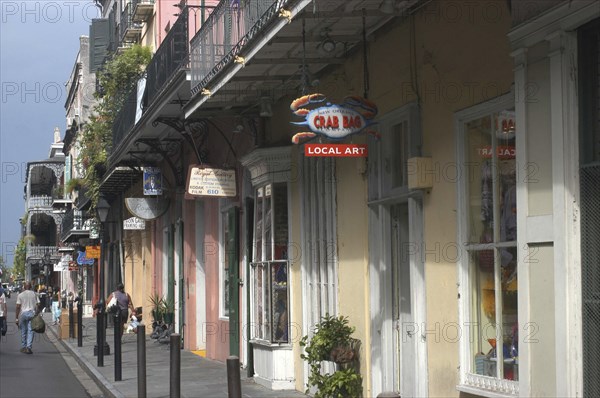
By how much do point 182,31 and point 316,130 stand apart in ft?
27.6

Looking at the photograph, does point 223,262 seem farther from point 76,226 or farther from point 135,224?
point 76,226

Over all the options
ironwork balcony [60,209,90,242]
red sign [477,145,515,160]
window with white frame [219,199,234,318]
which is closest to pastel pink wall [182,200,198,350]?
window with white frame [219,199,234,318]

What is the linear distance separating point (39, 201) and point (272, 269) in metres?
84.4

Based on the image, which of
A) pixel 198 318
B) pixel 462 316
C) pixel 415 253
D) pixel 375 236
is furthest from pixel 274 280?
pixel 198 318

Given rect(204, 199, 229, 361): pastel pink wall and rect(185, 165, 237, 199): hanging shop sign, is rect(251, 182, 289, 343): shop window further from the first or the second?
rect(204, 199, 229, 361): pastel pink wall

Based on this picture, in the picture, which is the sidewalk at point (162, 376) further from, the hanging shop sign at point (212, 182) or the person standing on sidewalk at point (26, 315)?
the hanging shop sign at point (212, 182)

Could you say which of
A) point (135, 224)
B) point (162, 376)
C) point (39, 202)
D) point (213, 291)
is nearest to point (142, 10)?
point (135, 224)

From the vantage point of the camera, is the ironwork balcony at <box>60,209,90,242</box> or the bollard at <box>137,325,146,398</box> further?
the ironwork balcony at <box>60,209,90,242</box>

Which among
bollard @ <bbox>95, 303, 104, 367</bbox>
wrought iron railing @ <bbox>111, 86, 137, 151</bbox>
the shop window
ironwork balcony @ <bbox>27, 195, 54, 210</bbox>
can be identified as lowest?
bollard @ <bbox>95, 303, 104, 367</bbox>

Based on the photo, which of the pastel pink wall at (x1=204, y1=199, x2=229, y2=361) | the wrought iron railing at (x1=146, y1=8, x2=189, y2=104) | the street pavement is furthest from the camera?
the pastel pink wall at (x1=204, y1=199, x2=229, y2=361)

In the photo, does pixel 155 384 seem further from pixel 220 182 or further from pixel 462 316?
pixel 462 316

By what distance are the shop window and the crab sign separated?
4478mm

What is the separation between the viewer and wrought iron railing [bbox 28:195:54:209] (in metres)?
94.4

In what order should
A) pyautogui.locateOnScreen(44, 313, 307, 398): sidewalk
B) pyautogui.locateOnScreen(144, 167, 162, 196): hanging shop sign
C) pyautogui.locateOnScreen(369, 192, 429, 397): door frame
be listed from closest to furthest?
pyautogui.locateOnScreen(369, 192, 429, 397): door frame, pyautogui.locateOnScreen(44, 313, 307, 398): sidewalk, pyautogui.locateOnScreen(144, 167, 162, 196): hanging shop sign
